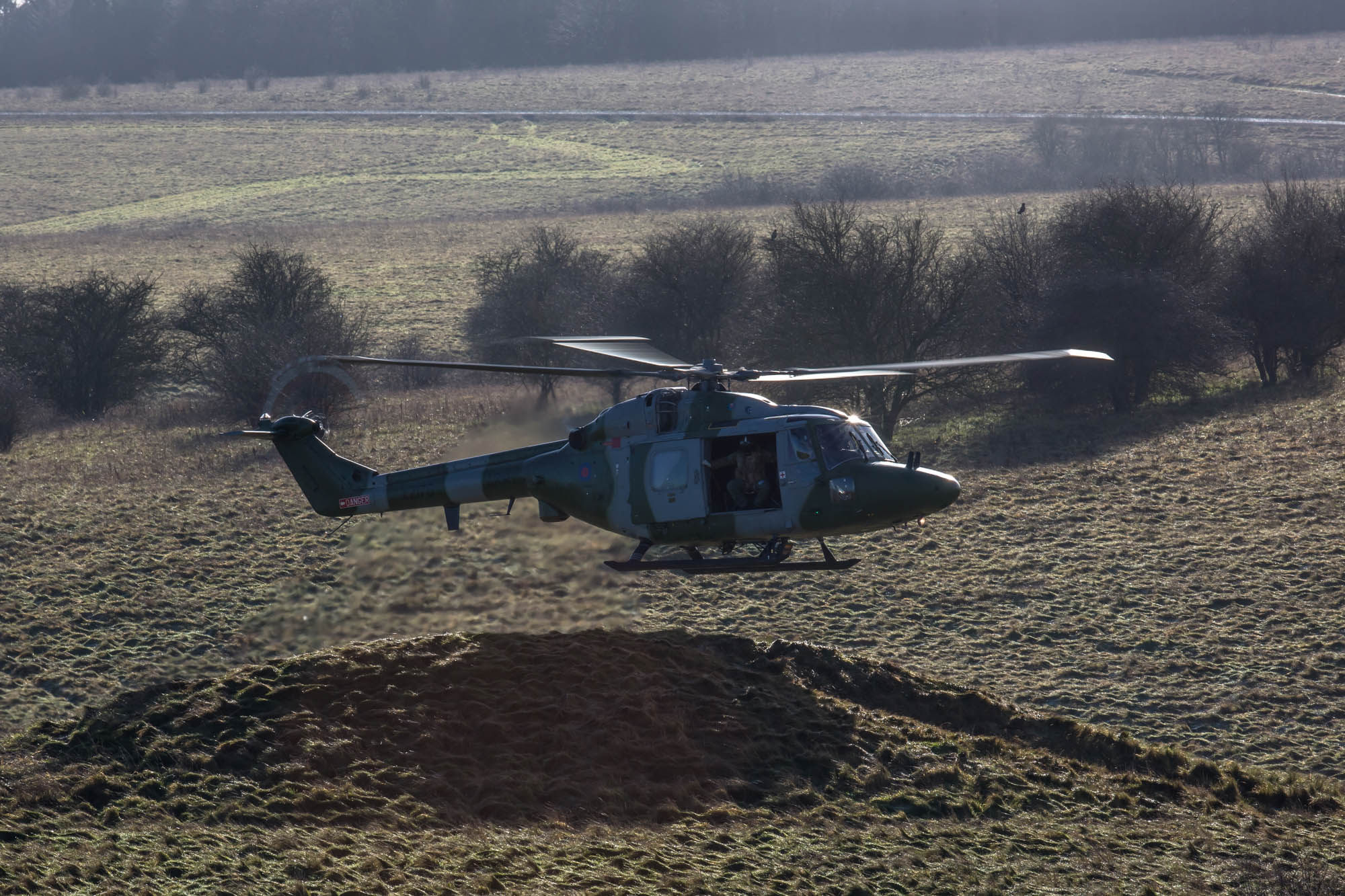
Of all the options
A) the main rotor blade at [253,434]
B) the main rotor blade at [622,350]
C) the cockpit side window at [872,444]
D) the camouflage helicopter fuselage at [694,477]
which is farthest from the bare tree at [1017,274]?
the main rotor blade at [253,434]

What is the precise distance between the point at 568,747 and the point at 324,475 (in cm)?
635

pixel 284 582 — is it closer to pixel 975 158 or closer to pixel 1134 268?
pixel 1134 268

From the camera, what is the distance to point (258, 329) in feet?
122

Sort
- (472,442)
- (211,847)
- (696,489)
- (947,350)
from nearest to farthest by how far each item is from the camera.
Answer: (211,847), (696,489), (472,442), (947,350)

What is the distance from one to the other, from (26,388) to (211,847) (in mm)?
30483

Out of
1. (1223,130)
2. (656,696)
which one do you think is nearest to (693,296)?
(656,696)

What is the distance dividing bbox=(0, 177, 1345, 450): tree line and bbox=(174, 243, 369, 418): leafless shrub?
8 centimetres

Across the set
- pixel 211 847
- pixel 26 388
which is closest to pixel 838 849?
pixel 211 847

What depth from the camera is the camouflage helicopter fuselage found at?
52.4 feet

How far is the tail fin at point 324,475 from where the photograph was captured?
1875 cm

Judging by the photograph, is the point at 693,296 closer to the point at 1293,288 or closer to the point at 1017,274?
the point at 1017,274

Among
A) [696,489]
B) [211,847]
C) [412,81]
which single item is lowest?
[211,847]

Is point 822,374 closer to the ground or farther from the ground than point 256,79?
closer to the ground

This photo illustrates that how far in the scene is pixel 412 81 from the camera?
435 ft
